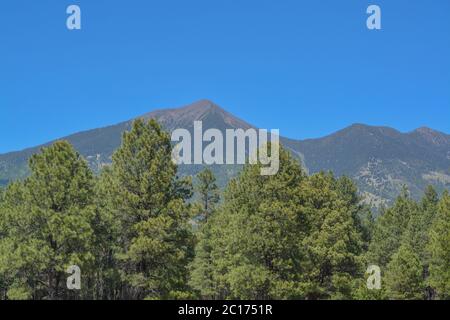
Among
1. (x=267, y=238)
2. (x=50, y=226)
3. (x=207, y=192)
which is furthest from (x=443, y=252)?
(x=207, y=192)

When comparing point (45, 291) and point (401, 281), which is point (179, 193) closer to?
point (45, 291)

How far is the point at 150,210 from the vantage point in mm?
34062

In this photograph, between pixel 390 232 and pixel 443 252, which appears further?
pixel 390 232

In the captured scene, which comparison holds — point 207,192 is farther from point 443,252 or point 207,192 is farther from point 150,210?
point 443,252

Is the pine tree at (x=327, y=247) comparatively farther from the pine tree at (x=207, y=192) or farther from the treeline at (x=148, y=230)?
the pine tree at (x=207, y=192)

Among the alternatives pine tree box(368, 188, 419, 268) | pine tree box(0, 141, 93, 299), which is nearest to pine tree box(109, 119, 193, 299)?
pine tree box(0, 141, 93, 299)

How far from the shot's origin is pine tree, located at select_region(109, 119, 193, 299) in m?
33.2

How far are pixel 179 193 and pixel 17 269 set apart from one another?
11593mm

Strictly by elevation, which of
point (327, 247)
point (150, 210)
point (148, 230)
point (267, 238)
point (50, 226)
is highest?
point (150, 210)

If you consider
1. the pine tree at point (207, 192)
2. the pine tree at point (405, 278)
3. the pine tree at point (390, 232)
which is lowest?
the pine tree at point (405, 278)

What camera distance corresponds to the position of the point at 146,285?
33.8 metres

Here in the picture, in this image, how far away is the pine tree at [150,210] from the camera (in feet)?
109

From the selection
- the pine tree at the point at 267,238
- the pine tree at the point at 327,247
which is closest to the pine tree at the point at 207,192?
the pine tree at the point at 327,247
